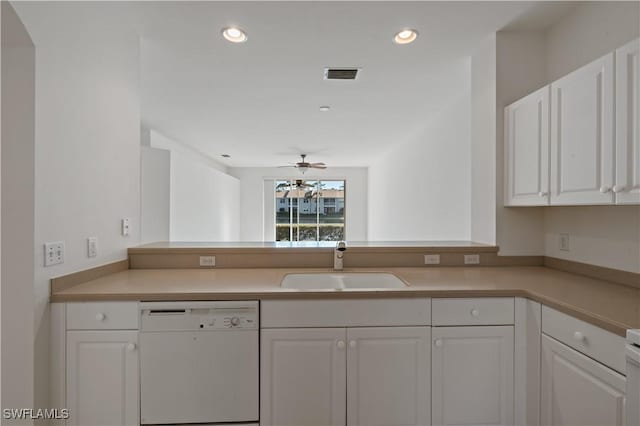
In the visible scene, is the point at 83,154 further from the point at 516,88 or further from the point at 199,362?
the point at 516,88

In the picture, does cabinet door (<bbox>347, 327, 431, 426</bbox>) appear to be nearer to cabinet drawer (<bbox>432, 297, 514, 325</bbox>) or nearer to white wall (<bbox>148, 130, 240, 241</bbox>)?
cabinet drawer (<bbox>432, 297, 514, 325</bbox>)

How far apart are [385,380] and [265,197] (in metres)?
6.99

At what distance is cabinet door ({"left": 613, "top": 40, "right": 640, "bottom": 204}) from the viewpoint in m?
1.25

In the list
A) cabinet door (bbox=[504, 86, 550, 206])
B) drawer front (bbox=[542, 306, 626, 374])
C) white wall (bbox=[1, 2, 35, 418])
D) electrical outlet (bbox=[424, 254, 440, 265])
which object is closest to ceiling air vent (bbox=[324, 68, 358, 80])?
cabinet door (bbox=[504, 86, 550, 206])

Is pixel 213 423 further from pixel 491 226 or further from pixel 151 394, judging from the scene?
pixel 491 226

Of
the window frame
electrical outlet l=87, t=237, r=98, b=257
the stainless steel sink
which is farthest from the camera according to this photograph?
the window frame

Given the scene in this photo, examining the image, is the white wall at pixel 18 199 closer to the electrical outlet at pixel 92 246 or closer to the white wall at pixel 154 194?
the electrical outlet at pixel 92 246

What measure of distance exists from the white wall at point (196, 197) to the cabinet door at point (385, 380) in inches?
112

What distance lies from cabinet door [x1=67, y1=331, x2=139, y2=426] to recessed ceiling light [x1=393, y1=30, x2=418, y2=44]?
7.74 ft

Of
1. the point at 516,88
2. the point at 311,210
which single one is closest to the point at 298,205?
the point at 311,210

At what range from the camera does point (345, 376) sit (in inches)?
57.6

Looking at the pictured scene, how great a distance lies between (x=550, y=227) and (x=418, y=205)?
2.39 meters

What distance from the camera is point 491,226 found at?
2141 mm

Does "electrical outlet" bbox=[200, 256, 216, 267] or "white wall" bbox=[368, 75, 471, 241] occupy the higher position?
"white wall" bbox=[368, 75, 471, 241]
